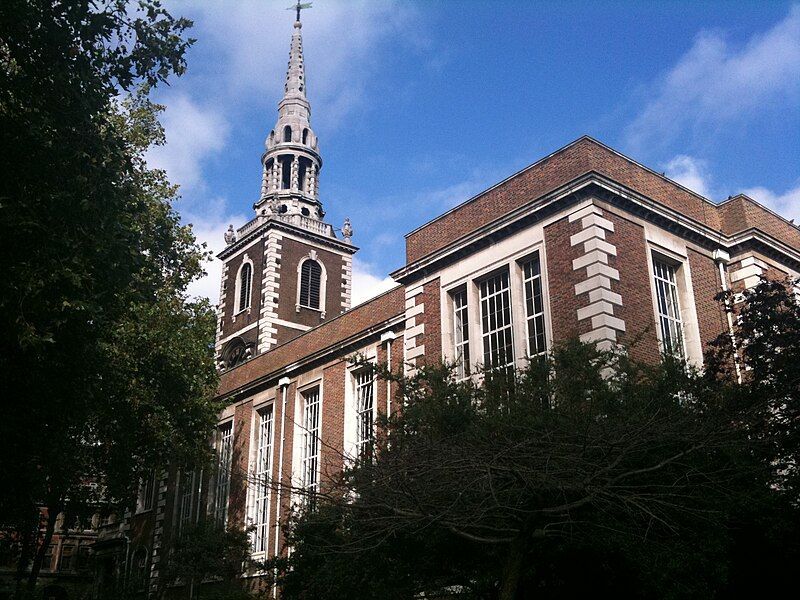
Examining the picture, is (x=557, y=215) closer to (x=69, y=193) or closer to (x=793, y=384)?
(x=793, y=384)

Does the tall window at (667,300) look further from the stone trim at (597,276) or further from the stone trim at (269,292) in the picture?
the stone trim at (269,292)

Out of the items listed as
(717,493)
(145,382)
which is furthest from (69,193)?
(145,382)

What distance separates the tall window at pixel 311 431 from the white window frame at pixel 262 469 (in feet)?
4.80

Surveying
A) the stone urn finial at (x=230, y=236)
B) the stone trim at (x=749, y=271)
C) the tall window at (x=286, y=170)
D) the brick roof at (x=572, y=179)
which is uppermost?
the tall window at (x=286, y=170)

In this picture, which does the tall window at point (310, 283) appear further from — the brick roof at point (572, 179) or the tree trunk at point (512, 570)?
the tree trunk at point (512, 570)

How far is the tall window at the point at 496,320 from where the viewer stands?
19.4m

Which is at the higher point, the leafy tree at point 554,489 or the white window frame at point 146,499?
the white window frame at point 146,499

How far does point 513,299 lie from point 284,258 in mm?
28988

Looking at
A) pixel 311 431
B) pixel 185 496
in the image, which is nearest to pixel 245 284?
pixel 185 496

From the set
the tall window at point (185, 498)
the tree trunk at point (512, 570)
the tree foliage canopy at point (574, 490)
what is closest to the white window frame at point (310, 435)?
the tall window at point (185, 498)

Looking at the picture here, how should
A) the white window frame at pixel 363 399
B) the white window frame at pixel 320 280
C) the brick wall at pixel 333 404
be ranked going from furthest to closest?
the white window frame at pixel 320 280
the brick wall at pixel 333 404
the white window frame at pixel 363 399

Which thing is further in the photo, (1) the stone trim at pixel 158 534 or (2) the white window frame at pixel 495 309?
(1) the stone trim at pixel 158 534

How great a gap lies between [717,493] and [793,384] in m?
2.89

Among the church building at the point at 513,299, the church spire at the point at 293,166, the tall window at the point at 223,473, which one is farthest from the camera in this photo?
the church spire at the point at 293,166
